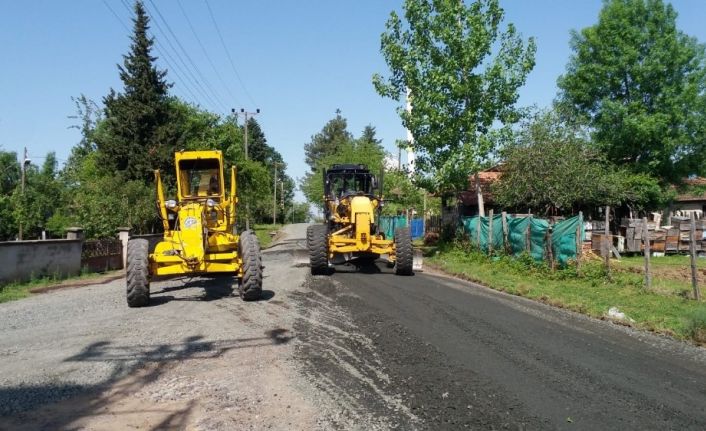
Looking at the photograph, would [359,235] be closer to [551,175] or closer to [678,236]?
[551,175]

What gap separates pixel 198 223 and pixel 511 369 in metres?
7.15

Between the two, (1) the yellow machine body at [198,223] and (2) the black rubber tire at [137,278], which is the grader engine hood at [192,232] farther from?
(2) the black rubber tire at [137,278]

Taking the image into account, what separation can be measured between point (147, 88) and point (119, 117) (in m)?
2.52

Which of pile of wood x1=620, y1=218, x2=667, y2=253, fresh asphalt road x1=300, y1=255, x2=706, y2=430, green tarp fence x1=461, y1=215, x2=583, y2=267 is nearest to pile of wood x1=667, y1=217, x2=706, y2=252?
pile of wood x1=620, y1=218, x2=667, y2=253

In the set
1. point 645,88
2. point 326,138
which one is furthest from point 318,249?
point 326,138

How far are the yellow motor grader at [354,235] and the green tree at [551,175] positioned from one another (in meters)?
9.96

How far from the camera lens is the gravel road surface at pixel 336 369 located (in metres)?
5.59

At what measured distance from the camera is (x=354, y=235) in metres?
17.5

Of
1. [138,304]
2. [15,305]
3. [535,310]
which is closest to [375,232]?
[535,310]

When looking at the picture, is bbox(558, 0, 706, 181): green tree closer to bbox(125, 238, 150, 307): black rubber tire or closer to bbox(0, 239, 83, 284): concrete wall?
bbox(0, 239, 83, 284): concrete wall

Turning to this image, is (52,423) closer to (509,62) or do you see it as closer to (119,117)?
(509,62)

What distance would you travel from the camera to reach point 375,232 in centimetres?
1820

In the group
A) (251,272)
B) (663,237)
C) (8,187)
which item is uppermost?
(8,187)

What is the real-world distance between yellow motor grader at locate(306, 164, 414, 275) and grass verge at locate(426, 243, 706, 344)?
2.50m
